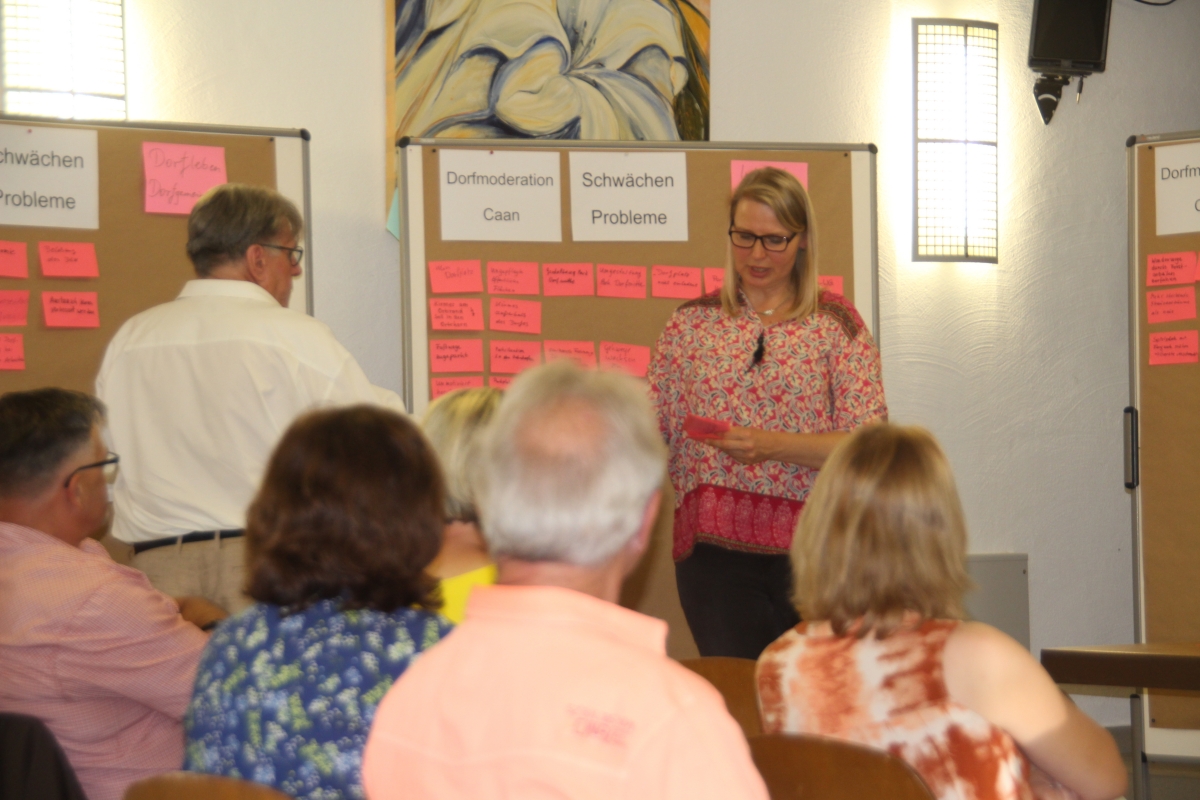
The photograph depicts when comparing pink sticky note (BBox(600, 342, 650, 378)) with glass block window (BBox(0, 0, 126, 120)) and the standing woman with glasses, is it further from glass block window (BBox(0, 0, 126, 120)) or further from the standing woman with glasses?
glass block window (BBox(0, 0, 126, 120))

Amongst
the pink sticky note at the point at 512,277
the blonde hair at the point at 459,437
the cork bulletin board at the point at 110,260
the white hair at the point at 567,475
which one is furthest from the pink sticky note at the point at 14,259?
the white hair at the point at 567,475

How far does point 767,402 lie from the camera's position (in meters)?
2.47

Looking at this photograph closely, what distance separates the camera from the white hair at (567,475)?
957 millimetres

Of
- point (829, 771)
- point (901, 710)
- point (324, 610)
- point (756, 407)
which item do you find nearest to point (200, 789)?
point (324, 610)

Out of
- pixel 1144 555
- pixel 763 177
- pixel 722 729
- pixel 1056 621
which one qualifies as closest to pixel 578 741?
pixel 722 729

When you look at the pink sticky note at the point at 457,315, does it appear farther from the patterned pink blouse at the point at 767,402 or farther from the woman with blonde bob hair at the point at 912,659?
the woman with blonde bob hair at the point at 912,659

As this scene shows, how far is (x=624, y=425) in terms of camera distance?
3.24 feet

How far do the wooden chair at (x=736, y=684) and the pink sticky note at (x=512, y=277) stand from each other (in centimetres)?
181

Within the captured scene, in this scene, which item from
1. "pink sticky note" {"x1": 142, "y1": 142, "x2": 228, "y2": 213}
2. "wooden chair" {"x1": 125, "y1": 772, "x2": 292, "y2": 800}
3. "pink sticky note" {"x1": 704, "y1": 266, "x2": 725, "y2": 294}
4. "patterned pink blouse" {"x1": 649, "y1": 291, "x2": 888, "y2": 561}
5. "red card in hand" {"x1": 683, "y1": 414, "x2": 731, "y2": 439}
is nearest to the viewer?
"wooden chair" {"x1": 125, "y1": 772, "x2": 292, "y2": 800}

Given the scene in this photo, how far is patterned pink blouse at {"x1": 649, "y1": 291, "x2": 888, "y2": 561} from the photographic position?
2453 millimetres

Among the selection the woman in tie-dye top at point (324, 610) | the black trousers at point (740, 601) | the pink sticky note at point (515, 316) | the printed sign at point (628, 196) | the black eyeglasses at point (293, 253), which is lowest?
the black trousers at point (740, 601)

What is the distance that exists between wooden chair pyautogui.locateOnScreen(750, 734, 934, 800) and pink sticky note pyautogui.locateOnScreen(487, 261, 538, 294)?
226 centimetres

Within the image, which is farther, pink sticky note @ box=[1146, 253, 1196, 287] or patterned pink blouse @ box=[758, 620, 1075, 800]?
pink sticky note @ box=[1146, 253, 1196, 287]

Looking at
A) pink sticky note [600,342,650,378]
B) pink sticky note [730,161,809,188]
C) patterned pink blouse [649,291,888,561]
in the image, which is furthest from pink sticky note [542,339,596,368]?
patterned pink blouse [649,291,888,561]
